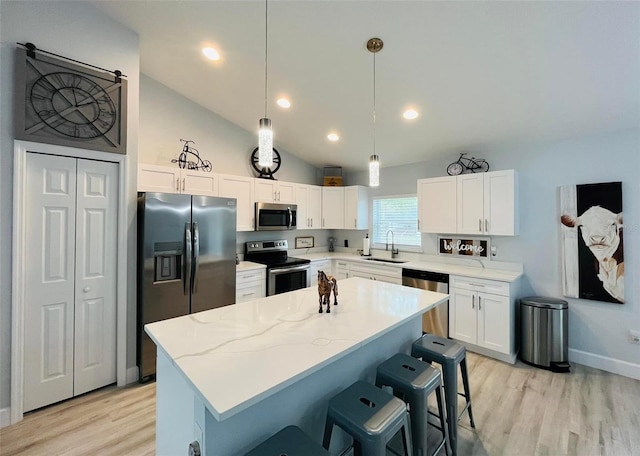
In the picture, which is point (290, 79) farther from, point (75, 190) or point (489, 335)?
point (489, 335)

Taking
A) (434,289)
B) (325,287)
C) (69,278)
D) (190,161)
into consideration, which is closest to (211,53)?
(190,161)

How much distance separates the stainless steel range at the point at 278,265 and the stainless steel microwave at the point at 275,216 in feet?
1.31

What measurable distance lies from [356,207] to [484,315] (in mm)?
2475

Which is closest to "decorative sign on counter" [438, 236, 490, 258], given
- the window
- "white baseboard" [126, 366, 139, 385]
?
the window

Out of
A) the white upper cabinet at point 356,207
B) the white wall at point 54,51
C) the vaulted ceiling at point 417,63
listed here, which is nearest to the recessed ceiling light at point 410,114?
the vaulted ceiling at point 417,63

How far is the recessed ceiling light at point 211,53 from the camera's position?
2703 millimetres

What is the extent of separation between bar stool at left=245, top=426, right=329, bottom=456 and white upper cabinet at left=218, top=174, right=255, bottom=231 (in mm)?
2964

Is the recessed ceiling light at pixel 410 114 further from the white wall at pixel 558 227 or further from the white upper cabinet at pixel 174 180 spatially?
the white upper cabinet at pixel 174 180

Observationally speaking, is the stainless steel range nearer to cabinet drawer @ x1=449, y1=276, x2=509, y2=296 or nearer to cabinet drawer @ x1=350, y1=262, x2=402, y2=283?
cabinet drawer @ x1=350, y1=262, x2=402, y2=283

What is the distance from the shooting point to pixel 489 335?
10.4 ft

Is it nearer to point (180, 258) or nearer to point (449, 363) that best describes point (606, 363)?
point (449, 363)

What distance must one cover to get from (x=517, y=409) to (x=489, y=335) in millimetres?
943

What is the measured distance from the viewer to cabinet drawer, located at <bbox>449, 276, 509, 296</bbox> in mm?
3068

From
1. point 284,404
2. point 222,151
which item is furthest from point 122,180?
point 284,404
